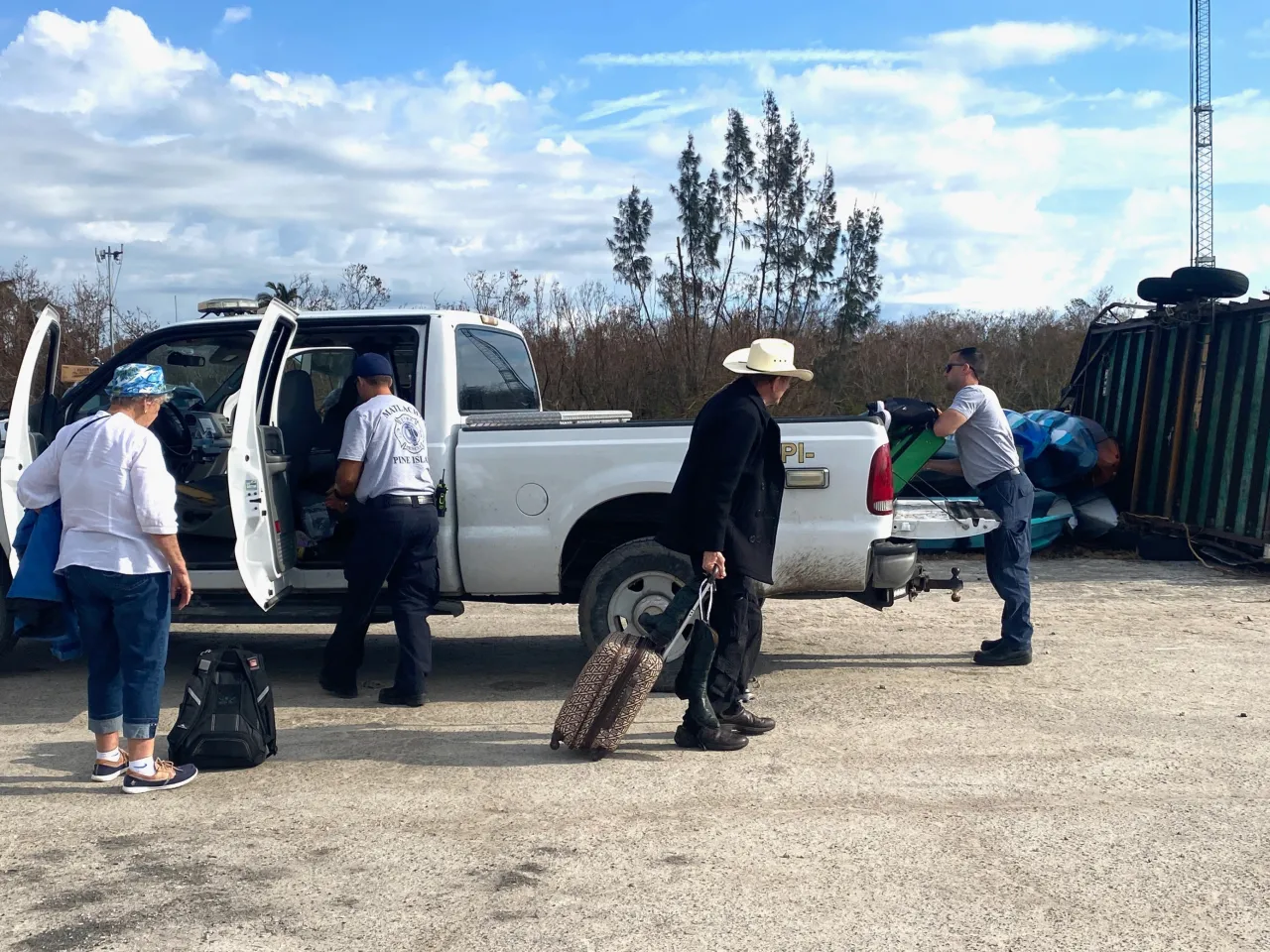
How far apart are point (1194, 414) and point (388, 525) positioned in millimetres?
8964

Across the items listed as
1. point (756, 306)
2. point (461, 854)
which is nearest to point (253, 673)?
point (461, 854)

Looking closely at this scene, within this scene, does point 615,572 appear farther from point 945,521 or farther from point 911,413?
point 911,413

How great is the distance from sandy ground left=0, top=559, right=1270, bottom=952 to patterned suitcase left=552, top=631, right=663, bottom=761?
153 millimetres

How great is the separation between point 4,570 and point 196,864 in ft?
10.4

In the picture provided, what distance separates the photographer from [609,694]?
531 centimetres

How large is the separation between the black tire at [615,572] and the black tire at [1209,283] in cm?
808

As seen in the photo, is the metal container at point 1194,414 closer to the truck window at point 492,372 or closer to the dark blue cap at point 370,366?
the truck window at point 492,372

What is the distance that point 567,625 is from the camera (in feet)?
28.9

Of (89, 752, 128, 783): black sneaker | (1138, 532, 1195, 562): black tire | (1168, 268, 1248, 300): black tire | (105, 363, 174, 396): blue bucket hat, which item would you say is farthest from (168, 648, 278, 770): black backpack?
(1168, 268, 1248, 300): black tire

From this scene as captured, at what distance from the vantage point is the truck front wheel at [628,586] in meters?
6.40

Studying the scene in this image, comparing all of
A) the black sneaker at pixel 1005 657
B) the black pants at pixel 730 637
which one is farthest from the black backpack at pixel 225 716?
the black sneaker at pixel 1005 657

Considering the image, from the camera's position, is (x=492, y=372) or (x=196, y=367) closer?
(x=196, y=367)

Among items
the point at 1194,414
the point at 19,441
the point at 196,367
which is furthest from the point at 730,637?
the point at 1194,414

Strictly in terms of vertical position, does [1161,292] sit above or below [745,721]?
above
